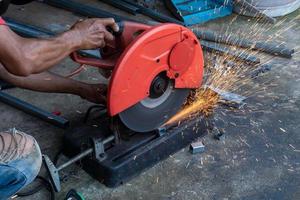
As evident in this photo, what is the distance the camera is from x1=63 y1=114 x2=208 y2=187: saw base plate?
2363 millimetres

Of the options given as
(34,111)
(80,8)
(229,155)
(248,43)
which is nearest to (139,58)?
(229,155)

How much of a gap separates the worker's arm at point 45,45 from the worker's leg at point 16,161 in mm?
291

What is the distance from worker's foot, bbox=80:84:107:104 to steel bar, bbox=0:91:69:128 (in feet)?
1.53

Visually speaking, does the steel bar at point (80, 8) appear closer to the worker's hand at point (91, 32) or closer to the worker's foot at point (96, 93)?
the worker's foot at point (96, 93)

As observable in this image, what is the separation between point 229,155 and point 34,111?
4.19 ft

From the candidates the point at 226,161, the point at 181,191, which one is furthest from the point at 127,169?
the point at 226,161

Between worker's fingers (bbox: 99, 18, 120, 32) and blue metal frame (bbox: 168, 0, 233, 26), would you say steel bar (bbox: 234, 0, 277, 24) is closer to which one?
blue metal frame (bbox: 168, 0, 233, 26)

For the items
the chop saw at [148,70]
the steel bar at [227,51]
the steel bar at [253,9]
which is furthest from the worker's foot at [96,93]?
the steel bar at [253,9]

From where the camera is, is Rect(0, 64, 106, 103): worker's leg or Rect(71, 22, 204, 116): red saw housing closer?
Rect(71, 22, 204, 116): red saw housing

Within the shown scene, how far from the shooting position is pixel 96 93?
2.42 metres

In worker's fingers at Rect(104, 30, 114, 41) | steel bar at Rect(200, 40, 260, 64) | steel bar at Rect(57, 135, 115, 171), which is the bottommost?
steel bar at Rect(200, 40, 260, 64)

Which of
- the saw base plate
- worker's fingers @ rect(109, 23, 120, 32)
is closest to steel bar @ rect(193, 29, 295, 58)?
the saw base plate

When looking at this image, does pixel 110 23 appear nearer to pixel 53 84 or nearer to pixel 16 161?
pixel 53 84

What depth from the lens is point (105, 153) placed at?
239 centimetres
